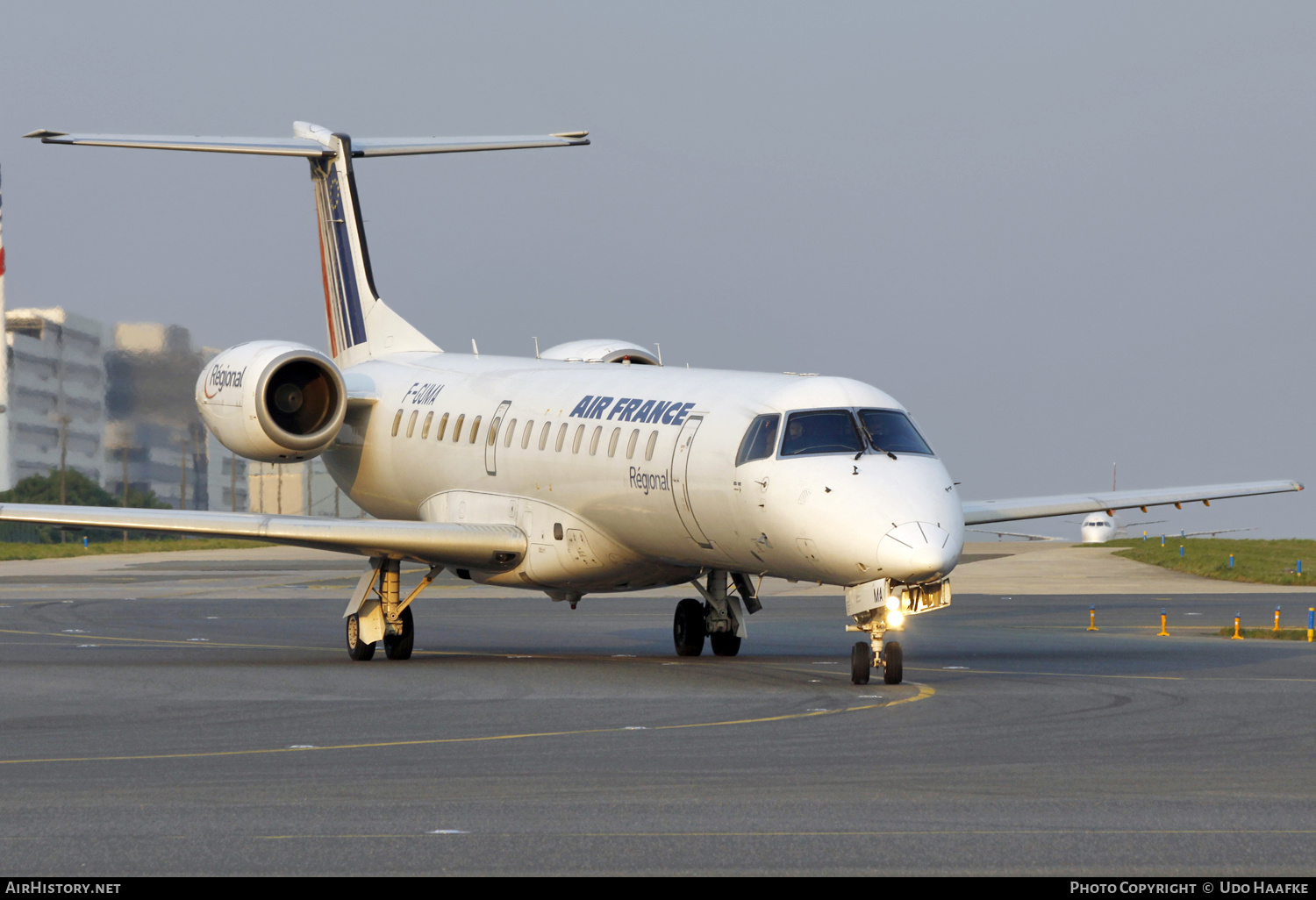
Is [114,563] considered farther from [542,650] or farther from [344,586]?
[542,650]

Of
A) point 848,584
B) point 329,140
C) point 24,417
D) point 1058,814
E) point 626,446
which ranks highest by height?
point 329,140

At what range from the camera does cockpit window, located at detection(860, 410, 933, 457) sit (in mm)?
18375

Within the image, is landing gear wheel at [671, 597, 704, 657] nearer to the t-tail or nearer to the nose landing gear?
the nose landing gear

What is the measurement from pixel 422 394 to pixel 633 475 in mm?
7159

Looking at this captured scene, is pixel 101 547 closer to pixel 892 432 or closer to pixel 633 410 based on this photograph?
pixel 633 410

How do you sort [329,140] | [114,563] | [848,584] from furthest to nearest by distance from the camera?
1. [114,563]
2. [329,140]
3. [848,584]

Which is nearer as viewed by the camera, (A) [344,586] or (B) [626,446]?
(B) [626,446]

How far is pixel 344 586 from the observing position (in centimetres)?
Result: 4291

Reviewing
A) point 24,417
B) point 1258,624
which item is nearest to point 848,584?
point 1258,624

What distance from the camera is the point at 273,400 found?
2652 cm

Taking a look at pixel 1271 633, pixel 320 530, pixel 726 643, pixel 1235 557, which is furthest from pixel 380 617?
pixel 1235 557

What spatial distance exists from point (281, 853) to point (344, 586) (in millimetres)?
34527

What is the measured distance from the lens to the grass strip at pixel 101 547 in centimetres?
5847

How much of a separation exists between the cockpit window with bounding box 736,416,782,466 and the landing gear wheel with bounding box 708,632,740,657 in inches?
193
